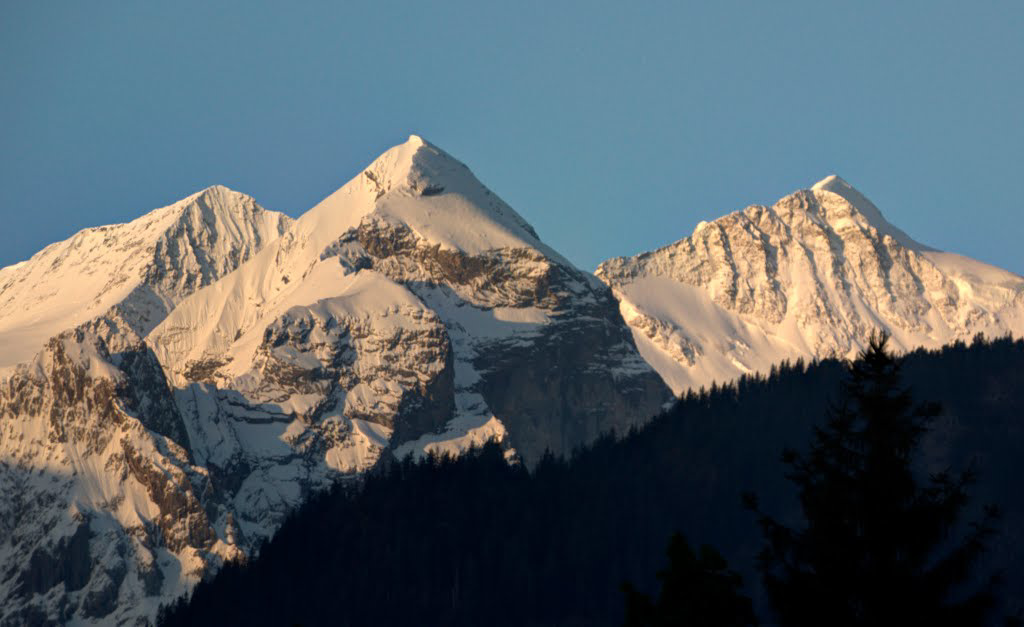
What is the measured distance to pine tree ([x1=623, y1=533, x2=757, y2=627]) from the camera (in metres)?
46.3

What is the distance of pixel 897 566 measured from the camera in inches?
1736

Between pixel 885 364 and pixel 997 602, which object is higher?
pixel 885 364

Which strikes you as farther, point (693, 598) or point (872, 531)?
point (693, 598)

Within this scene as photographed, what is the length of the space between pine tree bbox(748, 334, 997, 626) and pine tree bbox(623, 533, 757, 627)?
92.6 inches

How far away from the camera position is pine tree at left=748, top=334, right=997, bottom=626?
142 feet

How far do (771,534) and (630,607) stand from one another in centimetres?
509

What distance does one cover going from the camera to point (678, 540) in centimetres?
4719

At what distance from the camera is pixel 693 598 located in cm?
4678

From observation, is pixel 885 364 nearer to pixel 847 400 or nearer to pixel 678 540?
pixel 847 400

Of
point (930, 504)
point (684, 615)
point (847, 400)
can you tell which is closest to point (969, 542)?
point (930, 504)

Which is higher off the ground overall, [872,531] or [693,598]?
[872,531]

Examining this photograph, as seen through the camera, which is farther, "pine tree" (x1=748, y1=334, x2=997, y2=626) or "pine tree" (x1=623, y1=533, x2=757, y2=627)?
"pine tree" (x1=623, y1=533, x2=757, y2=627)

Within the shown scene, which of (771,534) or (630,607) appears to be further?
(630,607)

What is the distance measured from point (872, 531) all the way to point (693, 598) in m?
4.61
